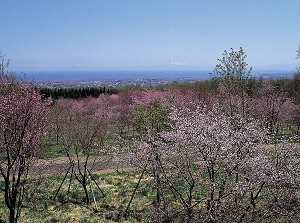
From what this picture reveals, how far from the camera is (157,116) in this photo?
1268 cm

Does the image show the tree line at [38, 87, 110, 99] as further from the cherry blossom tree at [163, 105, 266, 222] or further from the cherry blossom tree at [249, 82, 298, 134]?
the cherry blossom tree at [163, 105, 266, 222]

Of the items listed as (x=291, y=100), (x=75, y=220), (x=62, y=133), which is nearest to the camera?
(x=75, y=220)

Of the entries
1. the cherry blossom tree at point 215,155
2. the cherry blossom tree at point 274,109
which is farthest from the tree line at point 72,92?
the cherry blossom tree at point 215,155

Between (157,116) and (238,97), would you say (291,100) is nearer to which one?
(238,97)

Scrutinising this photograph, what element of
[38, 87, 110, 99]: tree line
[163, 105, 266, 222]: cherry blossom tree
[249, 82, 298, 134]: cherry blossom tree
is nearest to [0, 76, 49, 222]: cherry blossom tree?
[163, 105, 266, 222]: cherry blossom tree

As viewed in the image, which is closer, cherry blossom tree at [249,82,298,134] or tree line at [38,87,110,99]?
cherry blossom tree at [249,82,298,134]

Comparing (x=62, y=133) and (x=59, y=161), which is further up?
(x=62, y=133)

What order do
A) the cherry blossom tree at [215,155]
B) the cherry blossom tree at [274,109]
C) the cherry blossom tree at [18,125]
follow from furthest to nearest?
the cherry blossom tree at [274,109]
the cherry blossom tree at [18,125]
the cherry blossom tree at [215,155]

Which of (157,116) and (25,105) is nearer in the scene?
(25,105)

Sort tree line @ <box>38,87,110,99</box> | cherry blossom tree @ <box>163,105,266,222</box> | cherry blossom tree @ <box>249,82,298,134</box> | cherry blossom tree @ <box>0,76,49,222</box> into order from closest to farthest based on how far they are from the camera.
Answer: cherry blossom tree @ <box>163,105,266,222</box>
cherry blossom tree @ <box>0,76,49,222</box>
cherry blossom tree @ <box>249,82,298,134</box>
tree line @ <box>38,87,110,99</box>

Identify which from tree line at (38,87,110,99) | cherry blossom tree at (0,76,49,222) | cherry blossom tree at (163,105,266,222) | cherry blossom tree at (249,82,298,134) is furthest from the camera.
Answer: tree line at (38,87,110,99)

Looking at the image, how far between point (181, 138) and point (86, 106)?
4231 cm

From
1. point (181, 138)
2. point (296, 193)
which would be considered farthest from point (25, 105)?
point (296, 193)

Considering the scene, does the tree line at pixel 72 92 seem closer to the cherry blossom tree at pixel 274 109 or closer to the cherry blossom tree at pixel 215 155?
the cherry blossom tree at pixel 274 109
